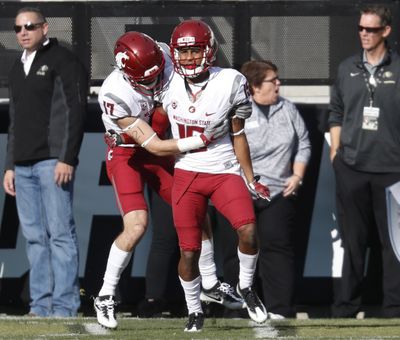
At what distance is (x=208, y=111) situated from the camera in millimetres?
9633

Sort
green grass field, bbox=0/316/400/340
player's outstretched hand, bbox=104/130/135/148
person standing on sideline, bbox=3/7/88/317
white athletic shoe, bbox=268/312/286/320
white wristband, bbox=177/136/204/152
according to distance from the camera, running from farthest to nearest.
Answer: person standing on sideline, bbox=3/7/88/317
white athletic shoe, bbox=268/312/286/320
player's outstretched hand, bbox=104/130/135/148
white wristband, bbox=177/136/204/152
green grass field, bbox=0/316/400/340

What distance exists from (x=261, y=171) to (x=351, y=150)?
63 centimetres

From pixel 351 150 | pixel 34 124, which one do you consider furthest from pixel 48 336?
pixel 351 150

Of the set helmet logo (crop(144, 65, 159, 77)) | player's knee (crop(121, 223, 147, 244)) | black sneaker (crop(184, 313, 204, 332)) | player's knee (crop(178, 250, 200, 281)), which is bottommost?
black sneaker (crop(184, 313, 204, 332))

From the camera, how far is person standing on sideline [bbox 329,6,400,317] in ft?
36.0

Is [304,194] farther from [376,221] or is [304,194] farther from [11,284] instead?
[11,284]

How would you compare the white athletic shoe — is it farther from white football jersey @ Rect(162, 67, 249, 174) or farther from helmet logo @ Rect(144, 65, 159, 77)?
helmet logo @ Rect(144, 65, 159, 77)

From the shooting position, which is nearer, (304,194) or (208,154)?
(208,154)

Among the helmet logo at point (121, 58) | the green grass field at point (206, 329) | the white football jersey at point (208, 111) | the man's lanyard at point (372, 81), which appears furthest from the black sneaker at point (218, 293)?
the man's lanyard at point (372, 81)

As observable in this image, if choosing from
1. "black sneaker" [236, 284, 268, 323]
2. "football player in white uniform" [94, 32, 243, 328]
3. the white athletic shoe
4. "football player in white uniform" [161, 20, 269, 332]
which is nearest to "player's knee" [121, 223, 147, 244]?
"football player in white uniform" [94, 32, 243, 328]

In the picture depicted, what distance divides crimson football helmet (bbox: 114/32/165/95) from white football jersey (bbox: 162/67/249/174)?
131 mm

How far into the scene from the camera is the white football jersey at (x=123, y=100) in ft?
32.2

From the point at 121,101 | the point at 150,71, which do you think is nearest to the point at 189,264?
the point at 121,101

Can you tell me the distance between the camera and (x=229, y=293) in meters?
10.0
